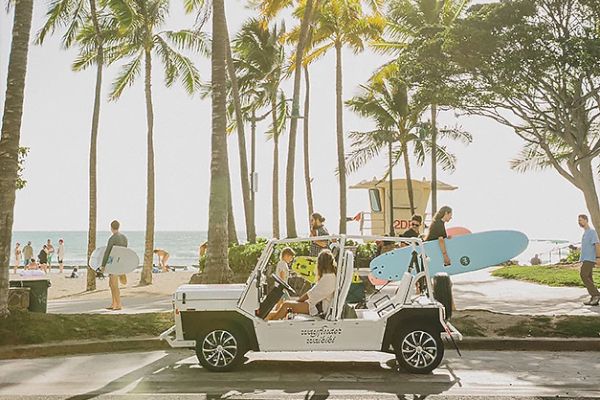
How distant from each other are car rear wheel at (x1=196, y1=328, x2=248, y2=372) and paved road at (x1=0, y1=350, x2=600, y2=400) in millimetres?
172

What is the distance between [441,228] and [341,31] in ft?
69.3

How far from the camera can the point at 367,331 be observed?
7797 mm

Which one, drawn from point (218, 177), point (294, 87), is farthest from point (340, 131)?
point (218, 177)

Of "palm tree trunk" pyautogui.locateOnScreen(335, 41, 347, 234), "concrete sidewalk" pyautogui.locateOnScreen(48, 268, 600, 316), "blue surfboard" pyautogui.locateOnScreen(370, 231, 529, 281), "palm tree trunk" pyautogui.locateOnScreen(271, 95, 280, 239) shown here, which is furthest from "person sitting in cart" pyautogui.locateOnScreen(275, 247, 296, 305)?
"palm tree trunk" pyautogui.locateOnScreen(271, 95, 280, 239)

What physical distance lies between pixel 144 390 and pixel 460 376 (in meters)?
3.58

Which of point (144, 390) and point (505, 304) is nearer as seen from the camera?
point (144, 390)

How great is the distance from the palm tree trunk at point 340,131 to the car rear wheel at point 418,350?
23157 mm

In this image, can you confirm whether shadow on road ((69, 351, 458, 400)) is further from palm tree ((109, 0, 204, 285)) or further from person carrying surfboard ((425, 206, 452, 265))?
palm tree ((109, 0, 204, 285))

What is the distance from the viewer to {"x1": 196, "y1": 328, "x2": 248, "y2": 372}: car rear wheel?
787cm

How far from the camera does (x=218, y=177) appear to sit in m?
15.5

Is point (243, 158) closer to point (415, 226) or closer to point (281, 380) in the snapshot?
point (415, 226)

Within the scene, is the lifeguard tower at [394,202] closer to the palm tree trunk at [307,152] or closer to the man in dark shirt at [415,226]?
the palm tree trunk at [307,152]

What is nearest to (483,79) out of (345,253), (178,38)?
(178,38)

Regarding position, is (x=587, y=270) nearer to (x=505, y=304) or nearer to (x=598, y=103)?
(x=505, y=304)
